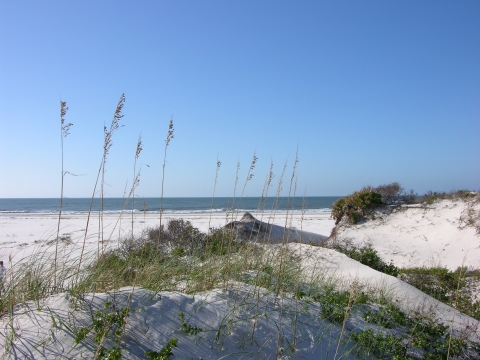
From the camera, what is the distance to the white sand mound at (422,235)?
10.4 meters

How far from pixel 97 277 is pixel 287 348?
193 centimetres

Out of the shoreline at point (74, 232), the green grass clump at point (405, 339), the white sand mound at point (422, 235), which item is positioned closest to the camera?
the green grass clump at point (405, 339)

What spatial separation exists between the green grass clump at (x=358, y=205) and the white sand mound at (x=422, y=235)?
A: 16.8 inches

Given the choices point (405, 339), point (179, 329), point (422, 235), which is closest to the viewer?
point (179, 329)

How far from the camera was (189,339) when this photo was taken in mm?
2695

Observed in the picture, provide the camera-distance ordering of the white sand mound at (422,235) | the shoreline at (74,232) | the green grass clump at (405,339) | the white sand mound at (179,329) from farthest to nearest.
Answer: the white sand mound at (422,235) → the shoreline at (74,232) → the green grass clump at (405,339) → the white sand mound at (179,329)

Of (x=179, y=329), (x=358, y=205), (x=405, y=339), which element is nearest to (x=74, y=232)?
(x=358, y=205)

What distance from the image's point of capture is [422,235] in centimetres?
1258

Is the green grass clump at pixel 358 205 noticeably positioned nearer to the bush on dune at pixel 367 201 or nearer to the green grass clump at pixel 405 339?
the bush on dune at pixel 367 201

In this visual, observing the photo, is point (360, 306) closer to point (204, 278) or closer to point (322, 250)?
point (204, 278)

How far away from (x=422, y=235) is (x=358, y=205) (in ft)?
9.34

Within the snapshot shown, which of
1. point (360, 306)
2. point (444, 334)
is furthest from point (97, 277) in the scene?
point (444, 334)

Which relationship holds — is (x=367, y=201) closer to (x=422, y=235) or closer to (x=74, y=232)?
(x=422, y=235)

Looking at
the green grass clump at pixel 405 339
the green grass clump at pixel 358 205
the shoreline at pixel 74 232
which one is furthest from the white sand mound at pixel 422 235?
the green grass clump at pixel 405 339
